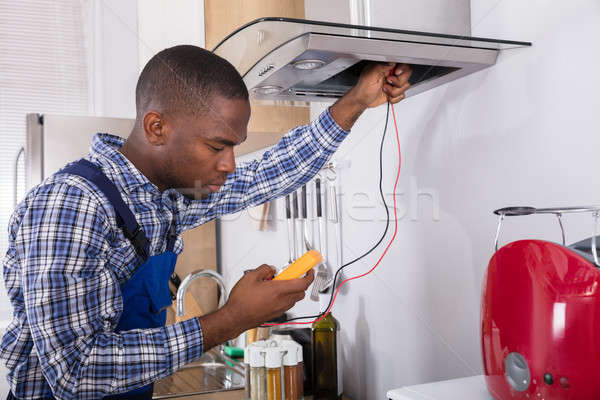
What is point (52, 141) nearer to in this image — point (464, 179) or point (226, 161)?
point (226, 161)

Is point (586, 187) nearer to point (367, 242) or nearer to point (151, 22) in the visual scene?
point (367, 242)

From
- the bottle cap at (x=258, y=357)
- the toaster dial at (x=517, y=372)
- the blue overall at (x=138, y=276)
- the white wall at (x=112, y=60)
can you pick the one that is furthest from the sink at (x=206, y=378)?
the white wall at (x=112, y=60)

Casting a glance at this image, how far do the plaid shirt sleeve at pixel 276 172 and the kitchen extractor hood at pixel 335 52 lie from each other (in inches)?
4.7

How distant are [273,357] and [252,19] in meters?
0.98

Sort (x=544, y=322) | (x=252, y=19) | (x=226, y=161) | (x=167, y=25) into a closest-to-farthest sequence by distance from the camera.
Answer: (x=544, y=322)
(x=226, y=161)
(x=252, y=19)
(x=167, y=25)

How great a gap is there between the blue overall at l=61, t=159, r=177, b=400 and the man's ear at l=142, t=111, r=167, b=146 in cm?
11

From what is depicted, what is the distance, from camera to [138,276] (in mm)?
939

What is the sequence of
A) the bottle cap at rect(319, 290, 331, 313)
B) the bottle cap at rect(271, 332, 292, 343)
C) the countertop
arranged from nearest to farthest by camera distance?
1. the countertop
2. the bottle cap at rect(271, 332, 292, 343)
3. the bottle cap at rect(319, 290, 331, 313)

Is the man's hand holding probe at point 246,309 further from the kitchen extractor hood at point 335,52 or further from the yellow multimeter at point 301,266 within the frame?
the kitchen extractor hood at point 335,52

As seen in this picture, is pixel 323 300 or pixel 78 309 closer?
pixel 78 309

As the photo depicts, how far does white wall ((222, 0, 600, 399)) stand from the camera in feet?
2.74

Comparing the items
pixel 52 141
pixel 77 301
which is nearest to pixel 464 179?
pixel 77 301

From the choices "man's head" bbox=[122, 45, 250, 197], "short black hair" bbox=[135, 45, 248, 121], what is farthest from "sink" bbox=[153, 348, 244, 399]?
"short black hair" bbox=[135, 45, 248, 121]

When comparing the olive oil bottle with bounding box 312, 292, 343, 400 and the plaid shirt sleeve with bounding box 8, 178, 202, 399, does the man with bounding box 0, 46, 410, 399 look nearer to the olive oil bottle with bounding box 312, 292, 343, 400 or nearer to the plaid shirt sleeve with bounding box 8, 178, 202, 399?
the plaid shirt sleeve with bounding box 8, 178, 202, 399
